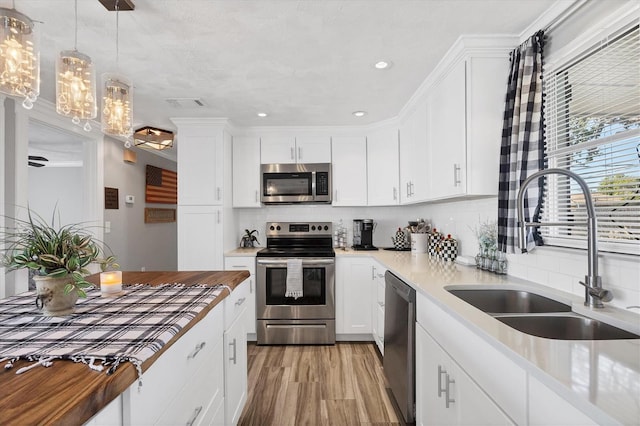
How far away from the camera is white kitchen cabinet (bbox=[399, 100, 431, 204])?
270cm

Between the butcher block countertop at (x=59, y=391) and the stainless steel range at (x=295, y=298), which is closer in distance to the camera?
the butcher block countertop at (x=59, y=391)

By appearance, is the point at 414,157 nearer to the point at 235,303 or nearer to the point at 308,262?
the point at 308,262

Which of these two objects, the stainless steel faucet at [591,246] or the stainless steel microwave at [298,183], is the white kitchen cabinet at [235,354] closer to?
the stainless steel faucet at [591,246]

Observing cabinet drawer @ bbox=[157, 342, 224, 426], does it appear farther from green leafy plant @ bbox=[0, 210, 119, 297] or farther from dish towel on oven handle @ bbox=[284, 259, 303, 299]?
dish towel on oven handle @ bbox=[284, 259, 303, 299]

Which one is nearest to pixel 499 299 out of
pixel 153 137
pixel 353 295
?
pixel 353 295

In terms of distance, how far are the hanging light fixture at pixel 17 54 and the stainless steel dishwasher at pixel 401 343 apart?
6.40 feet

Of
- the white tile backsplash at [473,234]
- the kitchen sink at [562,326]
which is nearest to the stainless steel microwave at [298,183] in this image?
the white tile backsplash at [473,234]

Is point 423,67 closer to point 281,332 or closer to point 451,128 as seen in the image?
point 451,128

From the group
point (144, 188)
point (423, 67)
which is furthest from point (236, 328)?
point (144, 188)

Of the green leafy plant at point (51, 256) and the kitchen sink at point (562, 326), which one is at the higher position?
the green leafy plant at point (51, 256)

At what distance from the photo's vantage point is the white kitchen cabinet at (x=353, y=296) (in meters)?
3.38

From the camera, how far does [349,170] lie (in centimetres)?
374

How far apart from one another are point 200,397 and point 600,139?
1.98 metres

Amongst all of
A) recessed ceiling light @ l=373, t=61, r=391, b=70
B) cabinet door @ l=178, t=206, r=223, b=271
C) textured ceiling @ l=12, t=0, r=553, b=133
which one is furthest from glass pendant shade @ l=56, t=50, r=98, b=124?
cabinet door @ l=178, t=206, r=223, b=271
